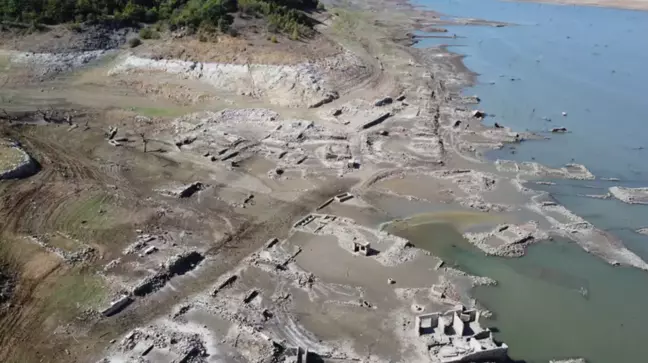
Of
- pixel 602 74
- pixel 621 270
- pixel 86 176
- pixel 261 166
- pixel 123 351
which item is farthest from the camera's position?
pixel 602 74

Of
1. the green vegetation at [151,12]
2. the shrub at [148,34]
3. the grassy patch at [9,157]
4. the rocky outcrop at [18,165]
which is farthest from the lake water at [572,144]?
the shrub at [148,34]

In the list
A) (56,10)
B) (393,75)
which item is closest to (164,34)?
(56,10)

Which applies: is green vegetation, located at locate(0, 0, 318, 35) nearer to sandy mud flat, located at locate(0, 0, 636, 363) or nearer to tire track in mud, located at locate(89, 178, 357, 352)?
sandy mud flat, located at locate(0, 0, 636, 363)

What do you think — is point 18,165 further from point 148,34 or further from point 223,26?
point 223,26

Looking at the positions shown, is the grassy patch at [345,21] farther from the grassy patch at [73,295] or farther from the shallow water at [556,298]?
the grassy patch at [73,295]

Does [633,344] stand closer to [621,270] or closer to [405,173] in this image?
[621,270]
